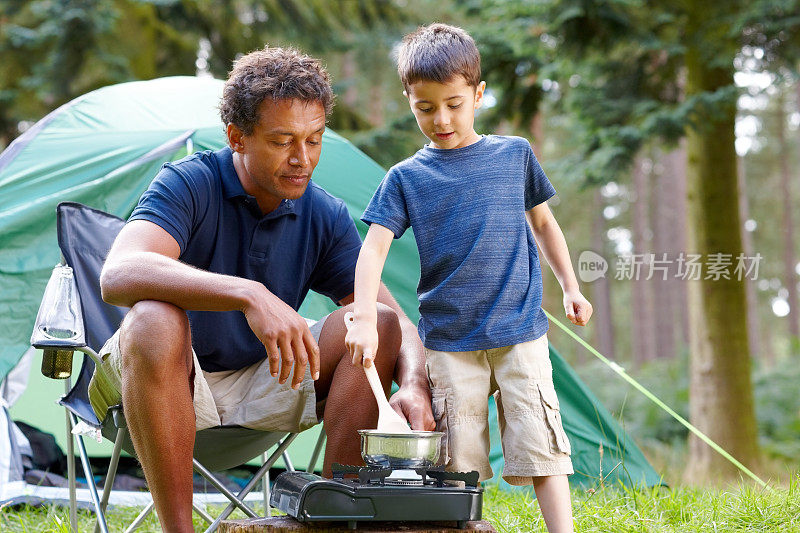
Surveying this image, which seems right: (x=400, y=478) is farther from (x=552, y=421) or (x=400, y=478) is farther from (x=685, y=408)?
(x=685, y=408)

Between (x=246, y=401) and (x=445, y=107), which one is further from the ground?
(x=445, y=107)

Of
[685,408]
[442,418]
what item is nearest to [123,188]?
[442,418]

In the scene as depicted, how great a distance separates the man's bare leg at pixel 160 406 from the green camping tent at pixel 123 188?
1.34m

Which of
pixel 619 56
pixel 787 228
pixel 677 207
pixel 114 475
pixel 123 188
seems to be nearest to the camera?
pixel 114 475

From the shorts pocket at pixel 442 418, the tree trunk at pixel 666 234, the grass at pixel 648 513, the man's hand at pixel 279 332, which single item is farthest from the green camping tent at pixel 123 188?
the tree trunk at pixel 666 234

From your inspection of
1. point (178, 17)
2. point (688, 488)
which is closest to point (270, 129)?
point (688, 488)

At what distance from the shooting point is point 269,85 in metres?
1.92

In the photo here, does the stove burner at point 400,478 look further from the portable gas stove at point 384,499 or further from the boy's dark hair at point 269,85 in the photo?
the boy's dark hair at point 269,85

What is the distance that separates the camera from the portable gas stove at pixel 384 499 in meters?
1.37

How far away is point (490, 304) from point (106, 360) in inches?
33.9

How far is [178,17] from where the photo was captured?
676 centimetres

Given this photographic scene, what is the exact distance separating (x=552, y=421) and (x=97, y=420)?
1088 mm

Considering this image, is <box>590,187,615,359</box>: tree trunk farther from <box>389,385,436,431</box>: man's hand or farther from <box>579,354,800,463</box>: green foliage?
<box>389,385,436,431</box>: man's hand

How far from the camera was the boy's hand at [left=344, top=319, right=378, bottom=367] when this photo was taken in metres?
1.68
